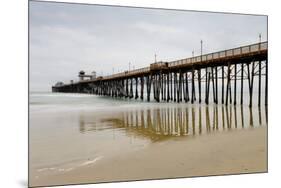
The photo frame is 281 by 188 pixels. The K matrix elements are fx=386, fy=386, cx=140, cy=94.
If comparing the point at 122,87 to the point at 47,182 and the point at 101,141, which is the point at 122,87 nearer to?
the point at 101,141

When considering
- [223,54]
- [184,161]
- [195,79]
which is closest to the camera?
[184,161]

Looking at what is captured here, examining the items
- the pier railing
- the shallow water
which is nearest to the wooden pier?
the pier railing

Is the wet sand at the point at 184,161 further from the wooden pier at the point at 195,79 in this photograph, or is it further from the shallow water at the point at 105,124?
the wooden pier at the point at 195,79

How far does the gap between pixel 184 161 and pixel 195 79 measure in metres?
1.38

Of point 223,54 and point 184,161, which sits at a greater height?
point 223,54

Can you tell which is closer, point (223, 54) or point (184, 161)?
point (184, 161)

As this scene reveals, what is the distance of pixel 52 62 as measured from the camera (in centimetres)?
409

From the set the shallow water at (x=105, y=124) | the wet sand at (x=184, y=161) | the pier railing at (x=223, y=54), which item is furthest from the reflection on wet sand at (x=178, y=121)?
the pier railing at (x=223, y=54)

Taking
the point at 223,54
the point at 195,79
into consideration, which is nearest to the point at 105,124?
the point at 195,79

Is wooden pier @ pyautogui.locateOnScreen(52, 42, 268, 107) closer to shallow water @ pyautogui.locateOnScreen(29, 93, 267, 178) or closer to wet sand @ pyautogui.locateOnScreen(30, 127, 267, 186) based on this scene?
shallow water @ pyautogui.locateOnScreen(29, 93, 267, 178)

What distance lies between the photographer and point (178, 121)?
4922 millimetres

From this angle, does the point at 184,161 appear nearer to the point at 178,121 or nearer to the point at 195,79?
the point at 178,121

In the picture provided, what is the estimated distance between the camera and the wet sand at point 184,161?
4059 mm

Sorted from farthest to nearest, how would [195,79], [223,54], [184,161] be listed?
[195,79]
[223,54]
[184,161]
